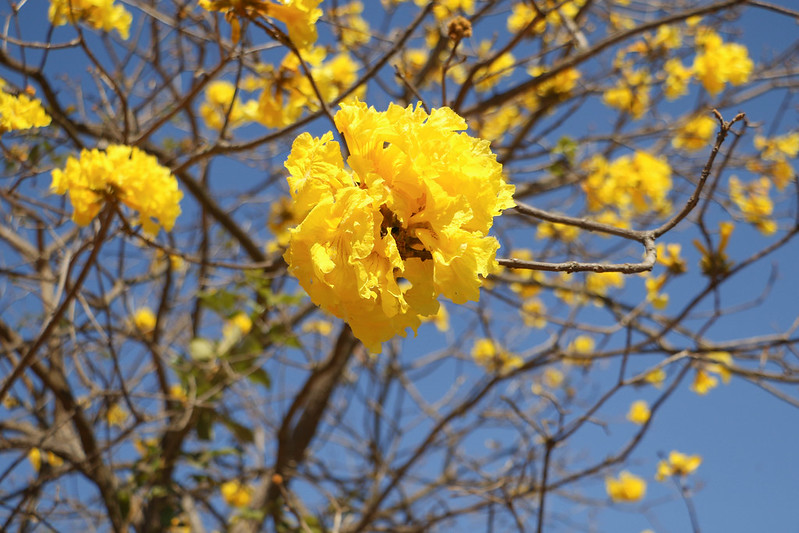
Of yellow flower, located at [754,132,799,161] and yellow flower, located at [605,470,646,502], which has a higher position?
yellow flower, located at [754,132,799,161]

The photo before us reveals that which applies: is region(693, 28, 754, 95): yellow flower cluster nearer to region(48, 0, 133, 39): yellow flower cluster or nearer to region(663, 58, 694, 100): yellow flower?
region(663, 58, 694, 100): yellow flower

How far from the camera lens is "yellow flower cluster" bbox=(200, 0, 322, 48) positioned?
1510mm

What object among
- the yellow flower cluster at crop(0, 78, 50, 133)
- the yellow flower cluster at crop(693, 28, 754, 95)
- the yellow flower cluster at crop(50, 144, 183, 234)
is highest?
the yellow flower cluster at crop(693, 28, 754, 95)

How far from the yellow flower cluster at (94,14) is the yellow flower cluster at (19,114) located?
1.13ft

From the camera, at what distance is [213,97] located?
385cm

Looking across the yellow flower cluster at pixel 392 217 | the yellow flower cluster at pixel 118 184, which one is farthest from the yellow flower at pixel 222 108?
the yellow flower cluster at pixel 392 217

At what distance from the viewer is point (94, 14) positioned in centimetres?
214

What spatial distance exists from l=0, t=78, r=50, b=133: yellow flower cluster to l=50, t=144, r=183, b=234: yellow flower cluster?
6.8 inches

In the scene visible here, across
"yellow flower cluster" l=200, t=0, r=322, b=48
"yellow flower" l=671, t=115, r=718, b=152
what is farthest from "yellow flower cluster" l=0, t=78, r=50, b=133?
"yellow flower" l=671, t=115, r=718, b=152

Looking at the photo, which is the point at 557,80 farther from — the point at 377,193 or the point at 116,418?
the point at 116,418

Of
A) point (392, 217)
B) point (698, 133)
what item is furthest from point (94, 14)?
point (698, 133)

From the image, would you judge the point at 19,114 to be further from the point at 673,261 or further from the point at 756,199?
the point at 756,199

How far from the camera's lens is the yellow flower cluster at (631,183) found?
3.55 meters

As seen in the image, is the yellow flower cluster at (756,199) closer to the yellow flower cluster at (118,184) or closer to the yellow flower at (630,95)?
the yellow flower at (630,95)
